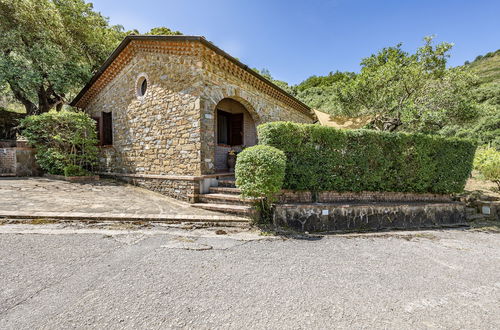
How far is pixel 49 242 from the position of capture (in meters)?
3.49

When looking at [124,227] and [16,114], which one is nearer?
[124,227]

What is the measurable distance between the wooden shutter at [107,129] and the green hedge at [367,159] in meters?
8.05

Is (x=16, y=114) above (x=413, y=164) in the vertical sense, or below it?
above

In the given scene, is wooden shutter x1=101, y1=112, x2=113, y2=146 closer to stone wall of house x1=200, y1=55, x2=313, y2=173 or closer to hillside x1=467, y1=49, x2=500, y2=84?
stone wall of house x1=200, y1=55, x2=313, y2=173

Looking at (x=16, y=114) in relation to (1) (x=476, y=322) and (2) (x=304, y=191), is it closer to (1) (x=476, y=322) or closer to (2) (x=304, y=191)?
(2) (x=304, y=191)

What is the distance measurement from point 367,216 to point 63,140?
38.8ft

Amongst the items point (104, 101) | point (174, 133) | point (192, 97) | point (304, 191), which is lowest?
point (304, 191)

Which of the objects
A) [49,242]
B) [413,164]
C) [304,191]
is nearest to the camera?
[49,242]

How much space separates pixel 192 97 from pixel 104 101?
6.07 m

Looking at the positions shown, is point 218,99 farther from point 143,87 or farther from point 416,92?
point 416,92

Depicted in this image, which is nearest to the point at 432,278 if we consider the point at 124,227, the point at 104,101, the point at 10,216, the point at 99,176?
the point at 124,227

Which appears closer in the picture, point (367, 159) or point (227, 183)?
point (367, 159)

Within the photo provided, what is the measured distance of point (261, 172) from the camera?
453 centimetres

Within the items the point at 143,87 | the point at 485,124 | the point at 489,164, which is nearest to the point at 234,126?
the point at 143,87
